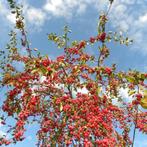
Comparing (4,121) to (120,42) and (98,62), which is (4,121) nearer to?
(98,62)

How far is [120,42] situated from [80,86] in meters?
3.01

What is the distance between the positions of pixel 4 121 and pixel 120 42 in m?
5.86

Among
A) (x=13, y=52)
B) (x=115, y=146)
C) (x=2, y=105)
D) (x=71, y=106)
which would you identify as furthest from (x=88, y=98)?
(x=13, y=52)

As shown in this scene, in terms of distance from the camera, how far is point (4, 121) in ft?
47.1

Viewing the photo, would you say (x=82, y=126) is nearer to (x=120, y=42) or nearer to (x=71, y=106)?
(x=71, y=106)

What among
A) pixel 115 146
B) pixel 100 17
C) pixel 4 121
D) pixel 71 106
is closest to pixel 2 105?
pixel 4 121

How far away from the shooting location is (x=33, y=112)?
46.5ft

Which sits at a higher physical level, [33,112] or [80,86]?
[80,86]

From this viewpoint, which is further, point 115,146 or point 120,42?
point 120,42

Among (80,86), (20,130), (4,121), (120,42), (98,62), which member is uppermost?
(120,42)

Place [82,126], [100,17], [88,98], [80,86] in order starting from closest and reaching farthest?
[82,126] → [88,98] → [80,86] → [100,17]

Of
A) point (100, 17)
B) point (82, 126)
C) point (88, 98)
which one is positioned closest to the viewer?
point (82, 126)

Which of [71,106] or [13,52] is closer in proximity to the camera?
[71,106]

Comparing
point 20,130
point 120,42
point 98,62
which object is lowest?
point 20,130
